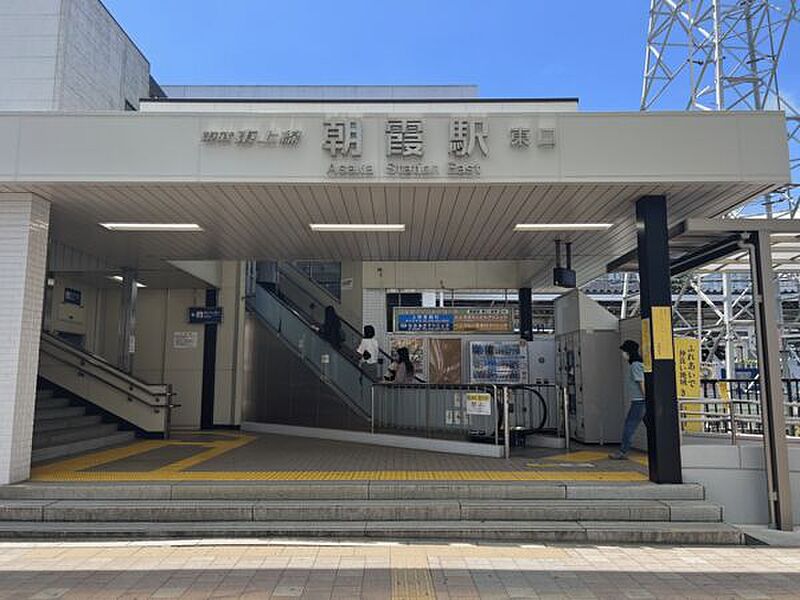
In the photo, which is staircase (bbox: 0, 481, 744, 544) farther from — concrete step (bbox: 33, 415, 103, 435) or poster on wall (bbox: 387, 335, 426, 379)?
poster on wall (bbox: 387, 335, 426, 379)

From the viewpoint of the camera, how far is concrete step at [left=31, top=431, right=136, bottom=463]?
26.5ft

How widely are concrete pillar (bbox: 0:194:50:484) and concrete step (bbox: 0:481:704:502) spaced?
526 mm

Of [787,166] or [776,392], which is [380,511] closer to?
[776,392]

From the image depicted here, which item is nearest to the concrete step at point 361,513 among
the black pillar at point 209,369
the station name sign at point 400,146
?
the station name sign at point 400,146

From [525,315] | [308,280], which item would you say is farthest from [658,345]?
[308,280]

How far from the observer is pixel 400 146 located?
651 cm

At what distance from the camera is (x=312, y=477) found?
6762 millimetres

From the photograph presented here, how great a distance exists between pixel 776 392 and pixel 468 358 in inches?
323

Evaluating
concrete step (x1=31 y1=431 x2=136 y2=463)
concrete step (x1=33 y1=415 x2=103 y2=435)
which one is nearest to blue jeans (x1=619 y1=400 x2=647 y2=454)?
concrete step (x1=31 y1=431 x2=136 y2=463)

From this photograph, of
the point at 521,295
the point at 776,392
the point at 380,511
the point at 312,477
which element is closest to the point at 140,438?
the point at 312,477

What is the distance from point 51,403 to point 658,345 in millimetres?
9635

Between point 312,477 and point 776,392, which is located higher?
point 776,392

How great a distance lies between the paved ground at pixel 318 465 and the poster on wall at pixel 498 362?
4.44 meters

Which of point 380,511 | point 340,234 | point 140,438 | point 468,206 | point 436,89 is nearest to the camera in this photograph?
point 380,511
